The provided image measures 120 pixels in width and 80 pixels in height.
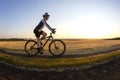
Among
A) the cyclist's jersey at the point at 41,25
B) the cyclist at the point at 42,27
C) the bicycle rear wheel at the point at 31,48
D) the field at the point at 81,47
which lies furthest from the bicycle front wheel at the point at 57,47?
the field at the point at 81,47

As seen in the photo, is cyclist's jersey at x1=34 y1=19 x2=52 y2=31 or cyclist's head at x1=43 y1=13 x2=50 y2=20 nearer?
cyclist's head at x1=43 y1=13 x2=50 y2=20

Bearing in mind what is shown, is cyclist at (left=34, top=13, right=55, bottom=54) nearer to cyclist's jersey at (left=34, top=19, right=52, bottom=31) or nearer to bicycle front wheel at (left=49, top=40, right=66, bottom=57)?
cyclist's jersey at (left=34, top=19, right=52, bottom=31)

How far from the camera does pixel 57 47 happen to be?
23.1 m

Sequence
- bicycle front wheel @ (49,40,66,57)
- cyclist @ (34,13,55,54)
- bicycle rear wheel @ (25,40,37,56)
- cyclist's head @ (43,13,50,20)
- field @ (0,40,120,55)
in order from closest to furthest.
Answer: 1. cyclist's head @ (43,13,50,20)
2. cyclist @ (34,13,55,54)
3. bicycle front wheel @ (49,40,66,57)
4. bicycle rear wheel @ (25,40,37,56)
5. field @ (0,40,120,55)

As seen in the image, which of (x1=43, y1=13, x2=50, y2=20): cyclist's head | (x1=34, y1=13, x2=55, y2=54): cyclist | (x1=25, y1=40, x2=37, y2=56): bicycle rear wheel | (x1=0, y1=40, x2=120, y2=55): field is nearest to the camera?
(x1=43, y1=13, x2=50, y2=20): cyclist's head

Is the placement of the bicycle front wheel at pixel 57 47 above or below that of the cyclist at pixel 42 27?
below

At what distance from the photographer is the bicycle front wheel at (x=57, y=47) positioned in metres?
23.0

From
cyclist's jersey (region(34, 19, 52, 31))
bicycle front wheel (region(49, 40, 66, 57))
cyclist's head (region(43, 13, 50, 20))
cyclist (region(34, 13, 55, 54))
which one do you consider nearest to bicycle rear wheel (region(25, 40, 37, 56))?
cyclist (region(34, 13, 55, 54))

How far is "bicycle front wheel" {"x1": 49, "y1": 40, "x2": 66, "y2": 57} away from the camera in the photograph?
23.0 m

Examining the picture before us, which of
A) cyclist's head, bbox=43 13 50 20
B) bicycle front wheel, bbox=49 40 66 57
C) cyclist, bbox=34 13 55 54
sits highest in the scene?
cyclist's head, bbox=43 13 50 20

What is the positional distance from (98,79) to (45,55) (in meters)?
7.78

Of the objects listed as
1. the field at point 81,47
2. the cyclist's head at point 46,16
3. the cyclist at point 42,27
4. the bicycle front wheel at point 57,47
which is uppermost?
the cyclist's head at point 46,16

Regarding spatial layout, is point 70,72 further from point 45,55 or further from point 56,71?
point 45,55

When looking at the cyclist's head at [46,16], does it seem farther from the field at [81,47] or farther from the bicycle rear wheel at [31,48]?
the field at [81,47]
